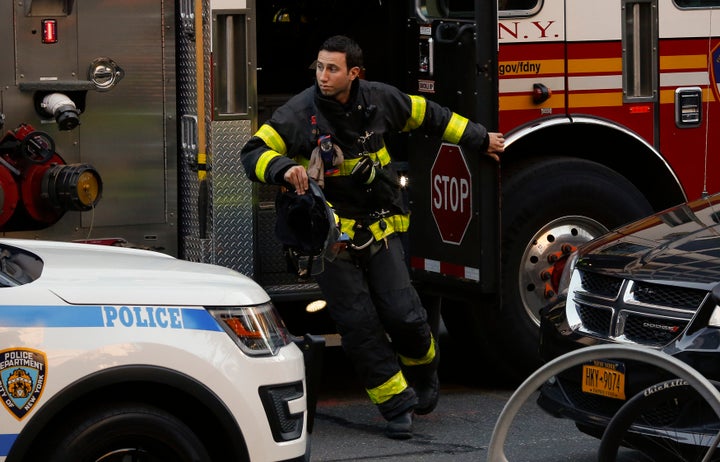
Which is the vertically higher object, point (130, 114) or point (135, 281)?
point (130, 114)

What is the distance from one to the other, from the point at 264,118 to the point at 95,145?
1.25 metres

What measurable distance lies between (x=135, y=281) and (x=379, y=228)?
225cm

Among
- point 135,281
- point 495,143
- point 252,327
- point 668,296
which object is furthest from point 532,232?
point 135,281

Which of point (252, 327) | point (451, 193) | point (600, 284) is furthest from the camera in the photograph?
point (451, 193)

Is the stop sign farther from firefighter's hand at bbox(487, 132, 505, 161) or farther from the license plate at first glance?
the license plate

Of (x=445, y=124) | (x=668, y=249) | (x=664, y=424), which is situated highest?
(x=445, y=124)

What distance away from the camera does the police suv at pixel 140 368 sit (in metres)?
4.69

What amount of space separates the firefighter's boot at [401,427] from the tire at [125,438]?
89.3 inches

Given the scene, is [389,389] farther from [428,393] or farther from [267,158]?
→ [267,158]

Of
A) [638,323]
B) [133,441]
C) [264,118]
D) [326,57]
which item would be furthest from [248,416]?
[264,118]

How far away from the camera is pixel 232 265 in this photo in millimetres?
7676

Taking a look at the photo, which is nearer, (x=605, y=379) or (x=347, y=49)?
(x=605, y=379)

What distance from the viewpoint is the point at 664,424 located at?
5297 millimetres

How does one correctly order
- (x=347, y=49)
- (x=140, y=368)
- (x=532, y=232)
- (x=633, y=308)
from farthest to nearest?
(x=532, y=232)
(x=347, y=49)
(x=633, y=308)
(x=140, y=368)
